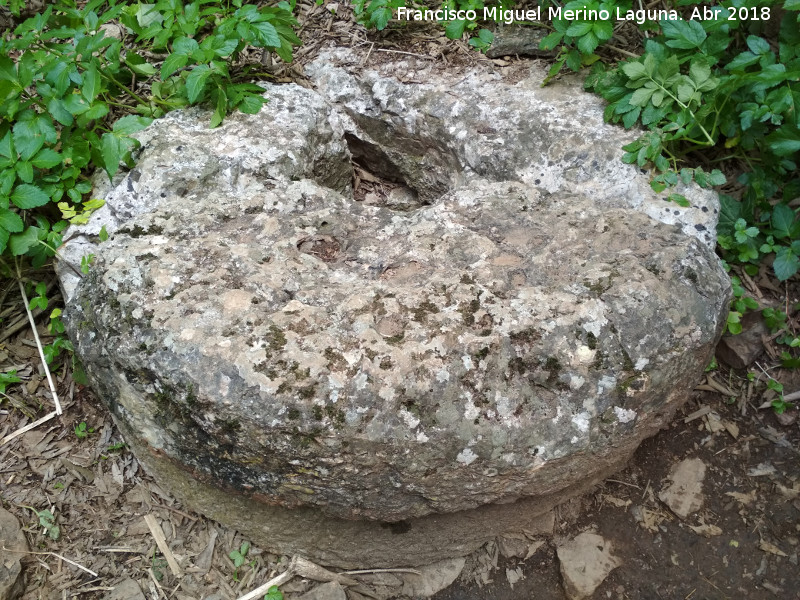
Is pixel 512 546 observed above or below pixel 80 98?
below

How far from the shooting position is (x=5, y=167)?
2367 mm

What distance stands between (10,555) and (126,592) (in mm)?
416

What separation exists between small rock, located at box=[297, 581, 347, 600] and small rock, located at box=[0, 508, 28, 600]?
960 mm

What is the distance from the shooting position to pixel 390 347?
5.84 ft

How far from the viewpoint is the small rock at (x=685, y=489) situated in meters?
2.31

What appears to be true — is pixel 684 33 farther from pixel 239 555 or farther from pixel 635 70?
pixel 239 555

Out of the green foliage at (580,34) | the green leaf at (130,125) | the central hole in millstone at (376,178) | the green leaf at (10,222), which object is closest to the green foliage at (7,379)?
the green leaf at (10,222)

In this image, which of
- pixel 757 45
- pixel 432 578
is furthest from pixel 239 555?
pixel 757 45

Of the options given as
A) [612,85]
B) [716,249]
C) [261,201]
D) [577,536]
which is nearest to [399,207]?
[261,201]

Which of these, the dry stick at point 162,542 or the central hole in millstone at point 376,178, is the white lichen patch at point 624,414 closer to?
the central hole in millstone at point 376,178

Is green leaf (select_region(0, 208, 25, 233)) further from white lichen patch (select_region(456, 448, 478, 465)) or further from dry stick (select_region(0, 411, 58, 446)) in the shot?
white lichen patch (select_region(456, 448, 478, 465))

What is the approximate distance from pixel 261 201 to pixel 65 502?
53.3 inches

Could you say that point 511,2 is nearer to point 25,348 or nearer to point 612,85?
point 612,85

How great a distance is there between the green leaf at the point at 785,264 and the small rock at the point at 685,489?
2.46ft
